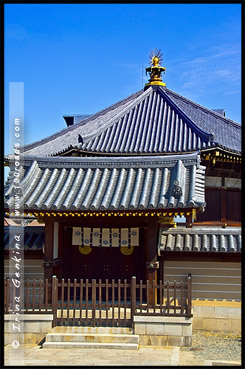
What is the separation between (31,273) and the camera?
16.0m

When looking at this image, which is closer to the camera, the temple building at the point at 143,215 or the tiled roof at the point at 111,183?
the tiled roof at the point at 111,183

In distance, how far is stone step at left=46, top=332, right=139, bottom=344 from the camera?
42.7ft

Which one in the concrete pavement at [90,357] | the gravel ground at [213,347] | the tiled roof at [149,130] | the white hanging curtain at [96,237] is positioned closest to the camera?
the concrete pavement at [90,357]

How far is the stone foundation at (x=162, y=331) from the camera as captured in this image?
520 inches

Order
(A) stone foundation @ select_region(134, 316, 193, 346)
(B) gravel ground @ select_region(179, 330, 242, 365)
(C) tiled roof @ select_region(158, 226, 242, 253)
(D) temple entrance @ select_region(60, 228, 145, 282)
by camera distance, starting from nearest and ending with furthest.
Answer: (B) gravel ground @ select_region(179, 330, 242, 365)
(A) stone foundation @ select_region(134, 316, 193, 346)
(C) tiled roof @ select_region(158, 226, 242, 253)
(D) temple entrance @ select_region(60, 228, 145, 282)

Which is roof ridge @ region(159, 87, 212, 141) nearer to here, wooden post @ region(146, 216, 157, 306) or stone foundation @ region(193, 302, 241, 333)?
wooden post @ region(146, 216, 157, 306)

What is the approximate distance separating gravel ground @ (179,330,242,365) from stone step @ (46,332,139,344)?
59.4 inches

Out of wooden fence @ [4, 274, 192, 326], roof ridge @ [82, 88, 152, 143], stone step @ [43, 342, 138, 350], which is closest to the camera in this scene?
stone step @ [43, 342, 138, 350]

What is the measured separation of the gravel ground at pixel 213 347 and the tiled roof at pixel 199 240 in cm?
267

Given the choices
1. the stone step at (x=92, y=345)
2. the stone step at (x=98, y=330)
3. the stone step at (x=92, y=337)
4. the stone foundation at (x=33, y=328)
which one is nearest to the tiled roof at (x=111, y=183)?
the stone foundation at (x=33, y=328)

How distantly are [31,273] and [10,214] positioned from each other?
9.39ft

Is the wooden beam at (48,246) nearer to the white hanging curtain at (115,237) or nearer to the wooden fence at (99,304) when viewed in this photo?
the wooden fence at (99,304)

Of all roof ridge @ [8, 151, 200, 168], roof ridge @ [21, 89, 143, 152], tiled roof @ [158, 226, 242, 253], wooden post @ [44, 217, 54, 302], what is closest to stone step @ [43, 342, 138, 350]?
wooden post @ [44, 217, 54, 302]

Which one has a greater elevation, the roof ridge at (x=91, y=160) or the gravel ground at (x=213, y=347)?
the roof ridge at (x=91, y=160)
